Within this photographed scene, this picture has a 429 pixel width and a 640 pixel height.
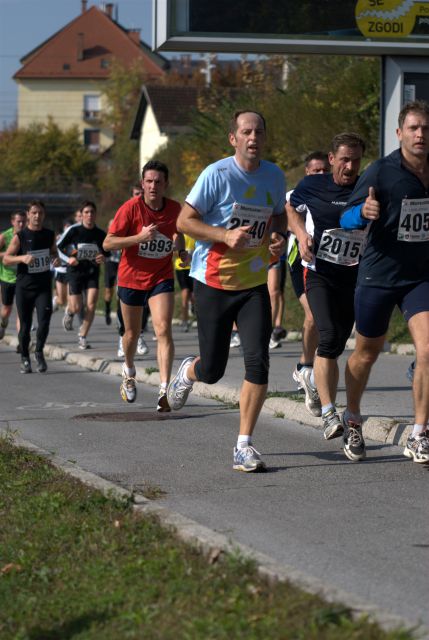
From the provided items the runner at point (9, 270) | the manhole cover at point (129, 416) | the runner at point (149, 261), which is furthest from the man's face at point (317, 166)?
the runner at point (9, 270)

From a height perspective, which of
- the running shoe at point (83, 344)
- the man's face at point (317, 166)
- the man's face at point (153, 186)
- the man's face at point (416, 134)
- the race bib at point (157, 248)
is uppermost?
the man's face at point (416, 134)

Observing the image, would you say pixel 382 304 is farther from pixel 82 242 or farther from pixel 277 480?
pixel 82 242

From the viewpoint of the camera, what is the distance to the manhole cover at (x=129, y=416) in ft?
36.6

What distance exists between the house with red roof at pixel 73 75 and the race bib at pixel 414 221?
4360 inches

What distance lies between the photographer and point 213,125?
35.8 metres

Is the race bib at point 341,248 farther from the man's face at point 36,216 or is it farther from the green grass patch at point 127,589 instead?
the man's face at point 36,216

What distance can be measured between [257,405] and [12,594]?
321cm

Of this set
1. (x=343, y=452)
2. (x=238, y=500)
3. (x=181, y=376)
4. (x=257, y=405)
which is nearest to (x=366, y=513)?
(x=238, y=500)

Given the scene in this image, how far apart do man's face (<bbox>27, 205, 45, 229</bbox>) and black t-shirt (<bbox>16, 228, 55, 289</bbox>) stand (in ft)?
0.29

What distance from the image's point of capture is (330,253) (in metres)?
9.58

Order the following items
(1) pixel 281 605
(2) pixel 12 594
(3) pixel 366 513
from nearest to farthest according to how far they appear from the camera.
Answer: (1) pixel 281 605 < (2) pixel 12 594 < (3) pixel 366 513

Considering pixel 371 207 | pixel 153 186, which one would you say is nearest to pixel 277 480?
pixel 371 207

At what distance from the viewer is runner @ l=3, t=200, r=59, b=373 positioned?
52.2ft

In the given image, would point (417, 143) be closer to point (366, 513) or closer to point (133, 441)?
point (366, 513)
